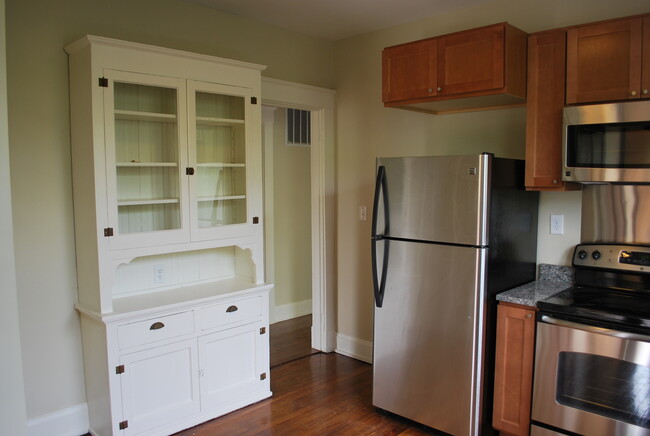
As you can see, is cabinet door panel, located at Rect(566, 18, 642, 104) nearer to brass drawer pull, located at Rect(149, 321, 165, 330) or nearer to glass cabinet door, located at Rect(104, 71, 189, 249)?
glass cabinet door, located at Rect(104, 71, 189, 249)

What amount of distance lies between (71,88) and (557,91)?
2.58 m

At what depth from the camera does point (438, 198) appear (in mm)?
2758

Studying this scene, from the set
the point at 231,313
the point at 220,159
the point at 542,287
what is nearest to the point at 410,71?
the point at 220,159

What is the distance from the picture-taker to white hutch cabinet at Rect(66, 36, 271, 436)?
2.65m

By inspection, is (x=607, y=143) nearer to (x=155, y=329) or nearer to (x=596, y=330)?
(x=596, y=330)

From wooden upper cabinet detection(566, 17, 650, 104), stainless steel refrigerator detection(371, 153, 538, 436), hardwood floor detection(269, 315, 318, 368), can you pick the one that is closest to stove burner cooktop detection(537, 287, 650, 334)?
stainless steel refrigerator detection(371, 153, 538, 436)

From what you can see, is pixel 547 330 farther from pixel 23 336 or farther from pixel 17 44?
pixel 17 44

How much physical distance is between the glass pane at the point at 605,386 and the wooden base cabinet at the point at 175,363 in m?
1.80

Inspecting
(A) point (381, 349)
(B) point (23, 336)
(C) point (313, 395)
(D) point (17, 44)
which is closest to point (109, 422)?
(B) point (23, 336)

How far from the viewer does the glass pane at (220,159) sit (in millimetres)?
3068

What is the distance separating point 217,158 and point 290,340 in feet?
6.71

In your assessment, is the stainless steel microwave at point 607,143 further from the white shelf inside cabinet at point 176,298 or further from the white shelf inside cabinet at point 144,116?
the white shelf inside cabinet at point 144,116

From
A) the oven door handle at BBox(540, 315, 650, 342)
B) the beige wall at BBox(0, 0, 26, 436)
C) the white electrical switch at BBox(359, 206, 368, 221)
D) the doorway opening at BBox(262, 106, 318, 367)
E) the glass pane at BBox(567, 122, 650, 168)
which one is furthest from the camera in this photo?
the doorway opening at BBox(262, 106, 318, 367)

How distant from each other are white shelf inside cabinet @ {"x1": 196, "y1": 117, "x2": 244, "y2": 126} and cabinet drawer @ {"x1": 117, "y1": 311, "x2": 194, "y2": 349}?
1.12 metres
